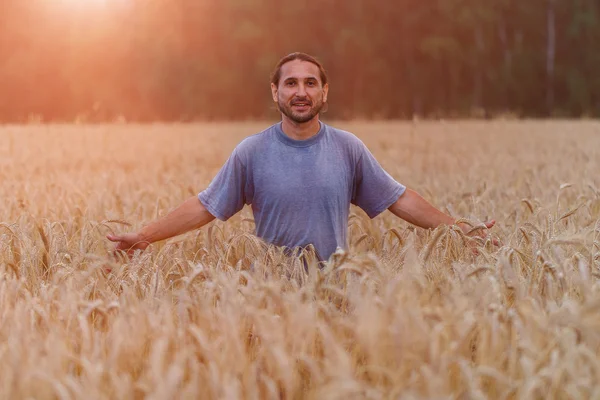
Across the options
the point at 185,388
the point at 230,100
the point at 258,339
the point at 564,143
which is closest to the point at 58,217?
the point at 258,339

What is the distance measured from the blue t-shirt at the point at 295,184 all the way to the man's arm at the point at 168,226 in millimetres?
54

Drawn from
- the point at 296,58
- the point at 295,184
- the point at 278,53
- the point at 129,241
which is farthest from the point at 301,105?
the point at 278,53

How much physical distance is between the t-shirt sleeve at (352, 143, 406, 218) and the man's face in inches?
12.4

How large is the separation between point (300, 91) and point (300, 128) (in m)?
0.16

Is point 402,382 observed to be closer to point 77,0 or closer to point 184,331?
point 184,331

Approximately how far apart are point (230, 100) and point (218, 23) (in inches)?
167

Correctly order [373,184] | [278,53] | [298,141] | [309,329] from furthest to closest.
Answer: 1. [278,53]
2. [373,184]
3. [298,141]
4. [309,329]

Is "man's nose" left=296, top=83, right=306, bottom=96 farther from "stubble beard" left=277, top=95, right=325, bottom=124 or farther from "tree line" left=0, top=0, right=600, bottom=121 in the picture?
"tree line" left=0, top=0, right=600, bottom=121

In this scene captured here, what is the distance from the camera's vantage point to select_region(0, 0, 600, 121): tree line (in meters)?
34.4

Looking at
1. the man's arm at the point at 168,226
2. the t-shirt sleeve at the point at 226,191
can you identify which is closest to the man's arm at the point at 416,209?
the t-shirt sleeve at the point at 226,191

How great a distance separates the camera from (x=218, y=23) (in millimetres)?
37812

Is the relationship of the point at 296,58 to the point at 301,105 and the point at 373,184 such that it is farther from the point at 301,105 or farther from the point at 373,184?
the point at 373,184

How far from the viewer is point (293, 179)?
3234 millimetres

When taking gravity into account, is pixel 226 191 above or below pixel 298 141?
below
